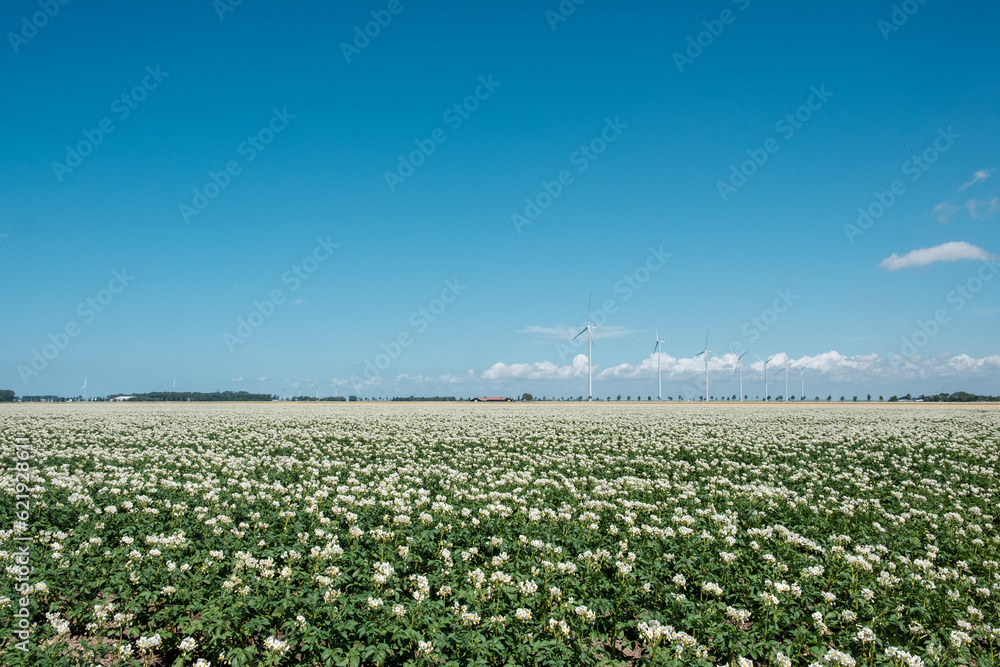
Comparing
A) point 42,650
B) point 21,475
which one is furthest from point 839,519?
point 21,475

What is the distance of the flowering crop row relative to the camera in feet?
19.8

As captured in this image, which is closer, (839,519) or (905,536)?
(905,536)

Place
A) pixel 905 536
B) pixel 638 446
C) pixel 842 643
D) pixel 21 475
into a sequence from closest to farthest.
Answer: pixel 842 643, pixel 905 536, pixel 21 475, pixel 638 446

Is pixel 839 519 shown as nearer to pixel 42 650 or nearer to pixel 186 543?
pixel 186 543

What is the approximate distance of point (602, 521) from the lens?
11109mm

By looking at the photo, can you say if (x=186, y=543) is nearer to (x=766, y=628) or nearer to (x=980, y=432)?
(x=766, y=628)

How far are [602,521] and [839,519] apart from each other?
5338 mm

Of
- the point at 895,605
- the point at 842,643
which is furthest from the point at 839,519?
the point at 842,643

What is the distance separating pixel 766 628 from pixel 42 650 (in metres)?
8.25

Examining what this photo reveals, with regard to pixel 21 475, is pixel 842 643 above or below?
below

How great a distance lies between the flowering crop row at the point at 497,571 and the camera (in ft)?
19.8

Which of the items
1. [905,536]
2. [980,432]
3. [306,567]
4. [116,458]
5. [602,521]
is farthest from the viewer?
[980,432]

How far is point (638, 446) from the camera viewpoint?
23734 mm

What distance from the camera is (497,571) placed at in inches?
302
